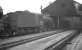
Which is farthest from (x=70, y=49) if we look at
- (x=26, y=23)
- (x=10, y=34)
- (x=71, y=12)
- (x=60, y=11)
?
(x=60, y=11)

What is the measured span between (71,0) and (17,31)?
32040 mm

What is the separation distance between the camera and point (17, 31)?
2102 cm

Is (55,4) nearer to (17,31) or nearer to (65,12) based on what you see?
(65,12)

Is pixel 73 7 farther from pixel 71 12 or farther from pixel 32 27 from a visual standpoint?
pixel 32 27

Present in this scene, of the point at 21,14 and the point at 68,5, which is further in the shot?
the point at 68,5

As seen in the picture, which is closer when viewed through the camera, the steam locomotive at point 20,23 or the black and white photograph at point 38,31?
the black and white photograph at point 38,31

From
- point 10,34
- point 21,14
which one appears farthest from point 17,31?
point 21,14

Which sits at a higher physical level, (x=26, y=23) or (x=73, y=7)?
(x=73, y=7)

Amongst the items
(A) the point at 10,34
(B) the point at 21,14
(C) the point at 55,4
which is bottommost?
(A) the point at 10,34

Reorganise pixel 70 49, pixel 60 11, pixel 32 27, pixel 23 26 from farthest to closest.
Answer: pixel 60 11, pixel 32 27, pixel 23 26, pixel 70 49

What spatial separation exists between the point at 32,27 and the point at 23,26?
83.8 inches

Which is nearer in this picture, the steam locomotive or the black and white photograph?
the black and white photograph

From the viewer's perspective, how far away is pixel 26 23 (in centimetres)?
2269

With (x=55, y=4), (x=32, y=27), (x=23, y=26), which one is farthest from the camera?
(x=55, y=4)
